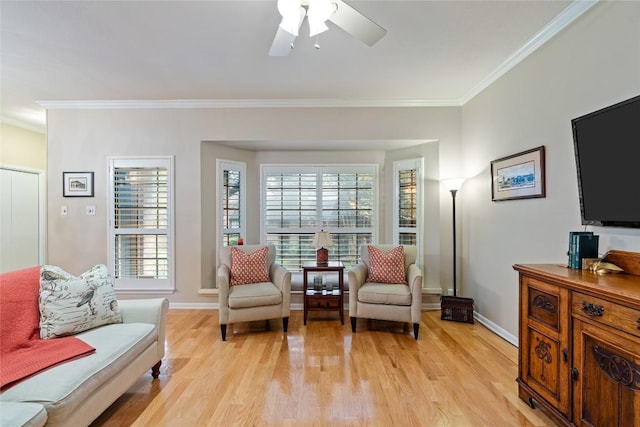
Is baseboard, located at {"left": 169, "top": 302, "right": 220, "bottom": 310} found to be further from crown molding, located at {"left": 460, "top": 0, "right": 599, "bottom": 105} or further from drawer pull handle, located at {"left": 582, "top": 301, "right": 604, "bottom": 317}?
crown molding, located at {"left": 460, "top": 0, "right": 599, "bottom": 105}

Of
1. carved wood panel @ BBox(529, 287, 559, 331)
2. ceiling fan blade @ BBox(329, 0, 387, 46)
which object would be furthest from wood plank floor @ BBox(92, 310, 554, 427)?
ceiling fan blade @ BBox(329, 0, 387, 46)

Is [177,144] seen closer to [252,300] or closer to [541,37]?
[252,300]

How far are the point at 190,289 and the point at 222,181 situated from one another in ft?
4.92

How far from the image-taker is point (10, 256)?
14.7 ft

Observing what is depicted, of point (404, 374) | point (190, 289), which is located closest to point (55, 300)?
point (190, 289)

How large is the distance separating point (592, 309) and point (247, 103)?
12.5 feet

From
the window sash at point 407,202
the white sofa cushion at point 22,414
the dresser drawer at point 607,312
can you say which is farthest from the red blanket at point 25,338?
the window sash at point 407,202

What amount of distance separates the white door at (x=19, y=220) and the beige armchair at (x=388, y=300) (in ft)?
16.4

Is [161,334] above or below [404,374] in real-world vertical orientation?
above

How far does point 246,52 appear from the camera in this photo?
106 inches

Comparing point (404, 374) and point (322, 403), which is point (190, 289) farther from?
point (404, 374)

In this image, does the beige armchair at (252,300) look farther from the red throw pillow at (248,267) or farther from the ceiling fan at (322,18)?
the ceiling fan at (322,18)

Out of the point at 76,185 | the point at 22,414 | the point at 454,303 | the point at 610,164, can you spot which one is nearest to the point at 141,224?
the point at 76,185

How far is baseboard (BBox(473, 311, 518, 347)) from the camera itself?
2.88 metres
